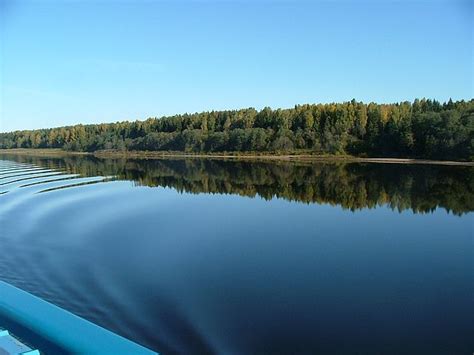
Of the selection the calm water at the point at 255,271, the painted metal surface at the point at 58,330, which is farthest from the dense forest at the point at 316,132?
the painted metal surface at the point at 58,330

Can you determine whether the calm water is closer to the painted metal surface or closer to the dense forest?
the painted metal surface

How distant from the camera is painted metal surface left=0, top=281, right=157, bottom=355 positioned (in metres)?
3.36

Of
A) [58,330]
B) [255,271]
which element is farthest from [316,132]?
[58,330]

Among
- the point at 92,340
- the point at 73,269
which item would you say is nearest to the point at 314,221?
the point at 73,269

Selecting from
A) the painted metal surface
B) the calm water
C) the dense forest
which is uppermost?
the dense forest

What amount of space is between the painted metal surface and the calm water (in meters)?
1.65

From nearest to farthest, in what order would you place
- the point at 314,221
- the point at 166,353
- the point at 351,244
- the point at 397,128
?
the point at 166,353
the point at 351,244
the point at 314,221
the point at 397,128

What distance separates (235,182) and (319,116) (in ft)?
140

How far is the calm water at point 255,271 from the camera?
564 cm

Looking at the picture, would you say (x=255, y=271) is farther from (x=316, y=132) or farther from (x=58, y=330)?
(x=316, y=132)

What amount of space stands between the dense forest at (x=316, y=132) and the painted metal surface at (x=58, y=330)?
4746 cm

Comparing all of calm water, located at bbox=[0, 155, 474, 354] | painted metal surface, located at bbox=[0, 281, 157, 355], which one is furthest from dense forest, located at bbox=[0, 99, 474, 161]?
painted metal surface, located at bbox=[0, 281, 157, 355]

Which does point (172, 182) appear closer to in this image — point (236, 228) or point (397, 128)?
point (236, 228)

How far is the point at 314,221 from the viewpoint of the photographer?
45.8 ft
